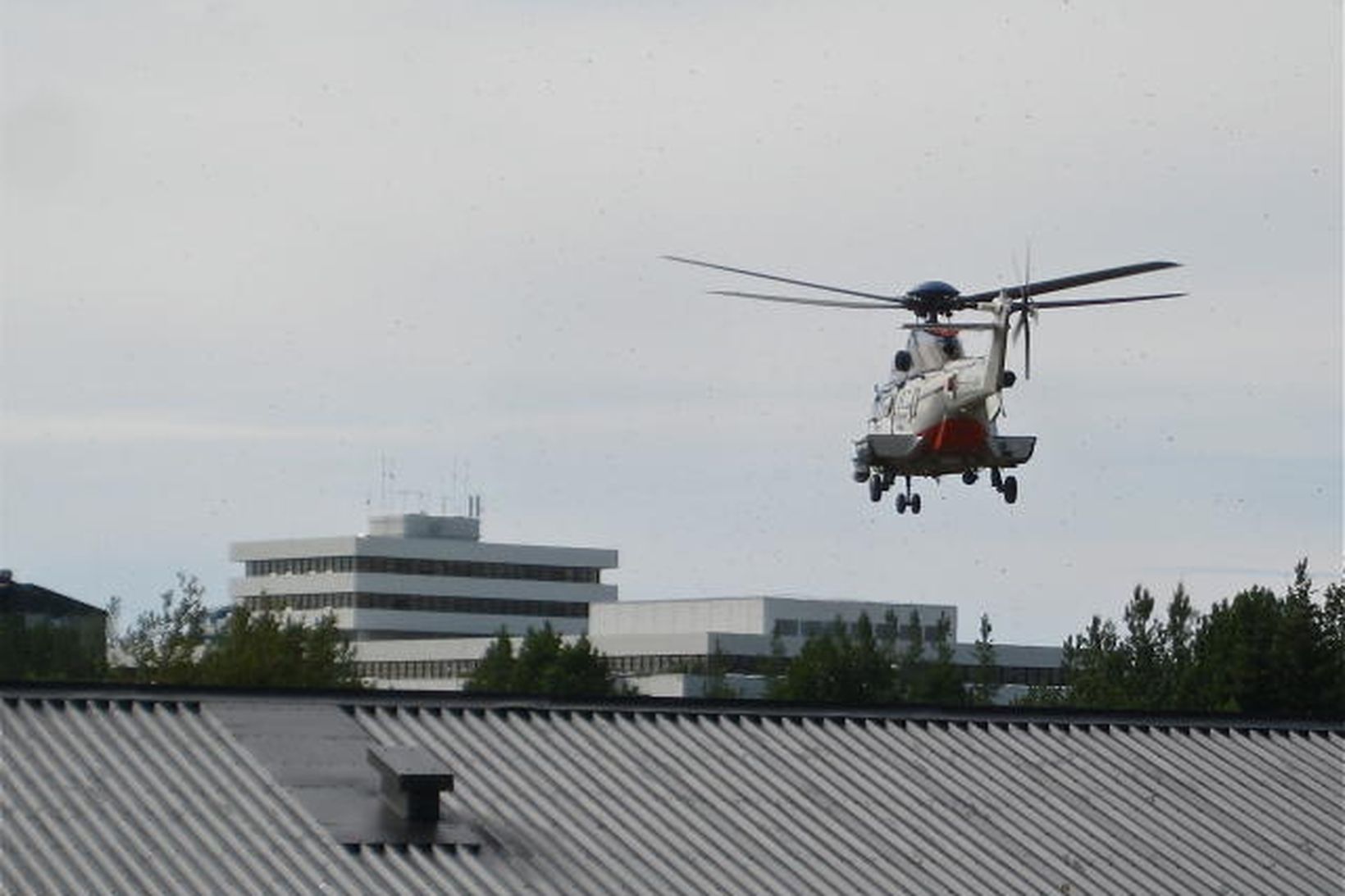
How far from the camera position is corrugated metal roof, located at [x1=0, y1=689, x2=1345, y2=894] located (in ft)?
111

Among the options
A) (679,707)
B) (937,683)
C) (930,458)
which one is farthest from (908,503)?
(937,683)

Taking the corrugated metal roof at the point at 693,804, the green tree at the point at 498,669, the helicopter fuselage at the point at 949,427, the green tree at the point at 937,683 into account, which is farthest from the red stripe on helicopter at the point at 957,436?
the green tree at the point at 498,669

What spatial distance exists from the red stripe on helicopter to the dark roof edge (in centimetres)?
2999

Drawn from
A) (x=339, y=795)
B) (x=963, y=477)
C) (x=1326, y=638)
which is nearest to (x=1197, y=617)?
(x=1326, y=638)

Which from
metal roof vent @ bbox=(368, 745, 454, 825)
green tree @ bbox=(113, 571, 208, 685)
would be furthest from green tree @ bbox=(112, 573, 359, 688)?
metal roof vent @ bbox=(368, 745, 454, 825)

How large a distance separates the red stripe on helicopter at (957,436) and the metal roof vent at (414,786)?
134ft

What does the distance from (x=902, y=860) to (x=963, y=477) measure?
40.1 m

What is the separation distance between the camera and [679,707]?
4041 cm

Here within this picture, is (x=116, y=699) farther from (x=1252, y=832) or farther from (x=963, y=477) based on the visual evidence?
(x=963, y=477)

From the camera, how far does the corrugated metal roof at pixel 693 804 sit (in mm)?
33844

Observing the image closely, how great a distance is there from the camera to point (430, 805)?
34.9 meters

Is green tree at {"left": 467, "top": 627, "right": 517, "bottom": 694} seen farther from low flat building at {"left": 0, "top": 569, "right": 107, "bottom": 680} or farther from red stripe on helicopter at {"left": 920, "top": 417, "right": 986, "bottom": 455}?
red stripe on helicopter at {"left": 920, "top": 417, "right": 986, "bottom": 455}

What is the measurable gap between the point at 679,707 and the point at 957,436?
35.7 m

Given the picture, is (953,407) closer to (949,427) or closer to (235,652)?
(949,427)
